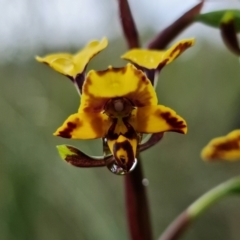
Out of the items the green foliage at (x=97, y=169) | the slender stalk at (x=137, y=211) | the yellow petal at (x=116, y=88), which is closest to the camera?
the yellow petal at (x=116, y=88)

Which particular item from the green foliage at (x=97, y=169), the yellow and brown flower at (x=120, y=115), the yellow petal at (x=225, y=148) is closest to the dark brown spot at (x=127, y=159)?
the yellow and brown flower at (x=120, y=115)

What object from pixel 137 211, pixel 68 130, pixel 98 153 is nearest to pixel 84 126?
pixel 68 130

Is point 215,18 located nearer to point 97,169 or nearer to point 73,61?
point 73,61

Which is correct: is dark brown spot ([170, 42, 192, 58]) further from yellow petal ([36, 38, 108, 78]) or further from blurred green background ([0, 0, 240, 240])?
blurred green background ([0, 0, 240, 240])

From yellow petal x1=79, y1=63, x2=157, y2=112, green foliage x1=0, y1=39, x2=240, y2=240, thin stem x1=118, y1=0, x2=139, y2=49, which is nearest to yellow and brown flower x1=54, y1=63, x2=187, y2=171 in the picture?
yellow petal x1=79, y1=63, x2=157, y2=112

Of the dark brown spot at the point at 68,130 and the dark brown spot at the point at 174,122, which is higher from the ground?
the dark brown spot at the point at 68,130

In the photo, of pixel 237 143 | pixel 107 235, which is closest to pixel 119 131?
pixel 237 143

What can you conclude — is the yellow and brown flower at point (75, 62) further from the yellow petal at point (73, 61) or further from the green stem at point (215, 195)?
the green stem at point (215, 195)
